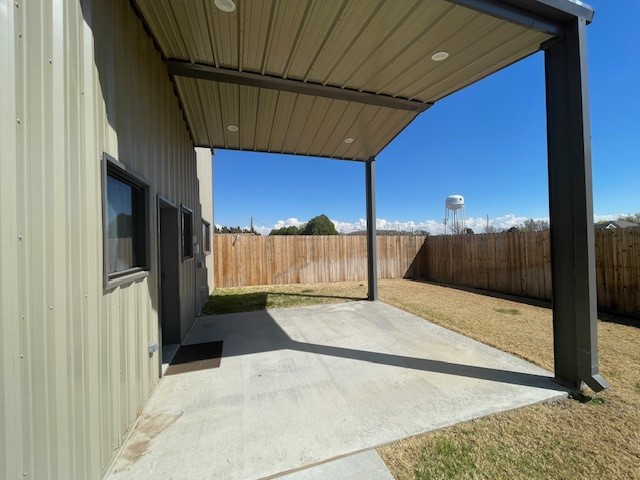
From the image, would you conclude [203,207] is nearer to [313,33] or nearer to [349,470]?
[313,33]

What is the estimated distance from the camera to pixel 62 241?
1427 mm

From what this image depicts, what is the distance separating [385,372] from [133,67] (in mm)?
4026

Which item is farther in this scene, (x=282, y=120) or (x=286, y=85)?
(x=282, y=120)

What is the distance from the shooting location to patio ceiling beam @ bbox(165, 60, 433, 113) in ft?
10.9

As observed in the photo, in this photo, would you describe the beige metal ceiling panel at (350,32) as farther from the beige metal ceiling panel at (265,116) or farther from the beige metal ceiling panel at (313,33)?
the beige metal ceiling panel at (265,116)

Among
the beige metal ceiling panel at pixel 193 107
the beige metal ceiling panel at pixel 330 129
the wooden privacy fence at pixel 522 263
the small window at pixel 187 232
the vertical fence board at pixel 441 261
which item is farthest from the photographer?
the vertical fence board at pixel 441 261

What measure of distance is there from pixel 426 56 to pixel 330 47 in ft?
3.70

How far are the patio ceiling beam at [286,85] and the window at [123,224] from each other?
171 cm

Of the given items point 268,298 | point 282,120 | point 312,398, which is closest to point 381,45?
point 282,120

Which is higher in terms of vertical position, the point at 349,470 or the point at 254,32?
the point at 254,32

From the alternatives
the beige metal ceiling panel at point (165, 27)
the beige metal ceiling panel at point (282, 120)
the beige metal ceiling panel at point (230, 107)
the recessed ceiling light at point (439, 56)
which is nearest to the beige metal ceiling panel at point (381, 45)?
the recessed ceiling light at point (439, 56)

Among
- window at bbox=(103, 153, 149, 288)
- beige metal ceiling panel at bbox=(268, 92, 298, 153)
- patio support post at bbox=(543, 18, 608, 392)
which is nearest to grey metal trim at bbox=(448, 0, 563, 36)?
patio support post at bbox=(543, 18, 608, 392)

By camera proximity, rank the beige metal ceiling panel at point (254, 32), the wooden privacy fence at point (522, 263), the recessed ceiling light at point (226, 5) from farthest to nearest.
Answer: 1. the wooden privacy fence at point (522, 263)
2. the beige metal ceiling panel at point (254, 32)
3. the recessed ceiling light at point (226, 5)

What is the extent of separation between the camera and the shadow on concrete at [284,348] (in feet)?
9.63
